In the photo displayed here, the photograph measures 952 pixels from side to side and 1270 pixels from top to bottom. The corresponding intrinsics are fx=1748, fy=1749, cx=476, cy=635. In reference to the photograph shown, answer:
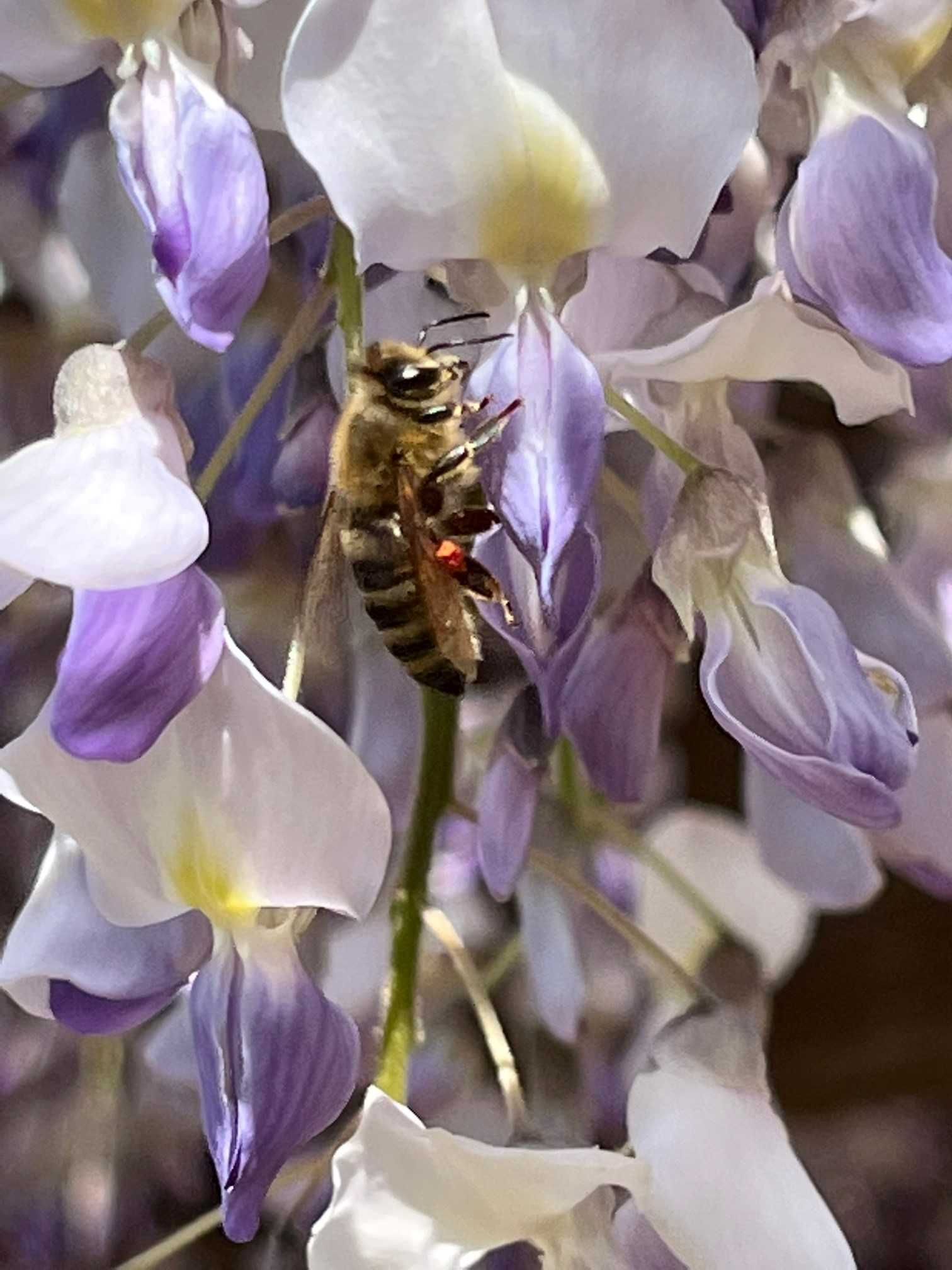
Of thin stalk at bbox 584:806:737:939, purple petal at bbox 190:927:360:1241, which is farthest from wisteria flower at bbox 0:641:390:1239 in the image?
thin stalk at bbox 584:806:737:939

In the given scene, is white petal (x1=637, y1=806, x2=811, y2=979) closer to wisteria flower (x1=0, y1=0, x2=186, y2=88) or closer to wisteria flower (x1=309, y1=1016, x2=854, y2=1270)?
wisteria flower (x1=309, y1=1016, x2=854, y2=1270)

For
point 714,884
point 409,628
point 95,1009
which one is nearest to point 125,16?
point 409,628

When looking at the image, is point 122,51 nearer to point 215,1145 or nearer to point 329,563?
point 329,563

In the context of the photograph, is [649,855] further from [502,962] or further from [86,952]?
[86,952]

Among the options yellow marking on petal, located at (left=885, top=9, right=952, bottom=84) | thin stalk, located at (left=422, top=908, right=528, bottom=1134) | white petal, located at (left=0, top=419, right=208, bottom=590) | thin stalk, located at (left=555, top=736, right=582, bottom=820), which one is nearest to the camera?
white petal, located at (left=0, top=419, right=208, bottom=590)

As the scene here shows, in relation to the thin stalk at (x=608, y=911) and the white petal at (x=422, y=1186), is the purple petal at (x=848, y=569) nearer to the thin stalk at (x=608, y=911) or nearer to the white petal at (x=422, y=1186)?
the thin stalk at (x=608, y=911)
